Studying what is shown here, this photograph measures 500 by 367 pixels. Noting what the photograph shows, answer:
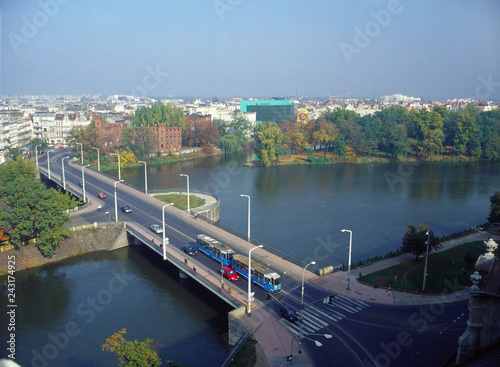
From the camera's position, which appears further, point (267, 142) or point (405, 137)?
point (405, 137)

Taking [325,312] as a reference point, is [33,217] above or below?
above

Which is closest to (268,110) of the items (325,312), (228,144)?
(228,144)

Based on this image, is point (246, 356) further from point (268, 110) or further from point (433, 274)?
point (268, 110)

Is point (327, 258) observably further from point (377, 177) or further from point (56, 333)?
point (377, 177)

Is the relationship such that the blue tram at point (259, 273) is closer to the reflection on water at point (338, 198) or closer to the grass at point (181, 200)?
the reflection on water at point (338, 198)

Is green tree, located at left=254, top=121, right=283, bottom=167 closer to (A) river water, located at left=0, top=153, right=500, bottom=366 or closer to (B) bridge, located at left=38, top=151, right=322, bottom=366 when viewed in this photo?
(A) river water, located at left=0, top=153, right=500, bottom=366
